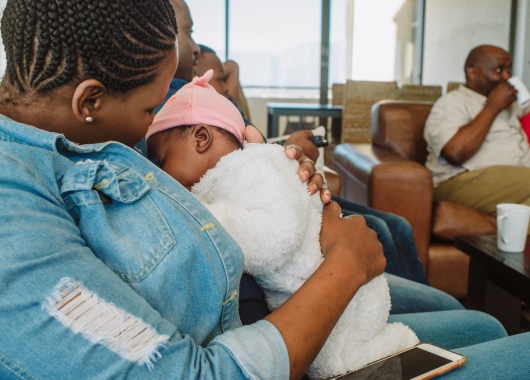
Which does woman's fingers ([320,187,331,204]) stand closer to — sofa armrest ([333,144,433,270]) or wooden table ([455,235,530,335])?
wooden table ([455,235,530,335])

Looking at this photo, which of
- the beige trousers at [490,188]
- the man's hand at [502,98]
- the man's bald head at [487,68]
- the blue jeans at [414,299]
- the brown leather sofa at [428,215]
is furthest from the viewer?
the man's bald head at [487,68]

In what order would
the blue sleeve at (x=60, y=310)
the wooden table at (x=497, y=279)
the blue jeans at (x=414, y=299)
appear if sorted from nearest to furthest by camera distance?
the blue sleeve at (x=60, y=310), the blue jeans at (x=414, y=299), the wooden table at (x=497, y=279)

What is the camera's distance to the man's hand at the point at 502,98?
2.22 meters

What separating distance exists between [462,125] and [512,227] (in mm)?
1060

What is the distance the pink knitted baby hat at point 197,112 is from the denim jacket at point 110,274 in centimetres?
28

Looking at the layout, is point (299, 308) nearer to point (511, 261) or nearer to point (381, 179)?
point (511, 261)

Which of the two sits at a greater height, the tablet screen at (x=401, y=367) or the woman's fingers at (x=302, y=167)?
the woman's fingers at (x=302, y=167)

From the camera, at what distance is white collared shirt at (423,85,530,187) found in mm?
2225

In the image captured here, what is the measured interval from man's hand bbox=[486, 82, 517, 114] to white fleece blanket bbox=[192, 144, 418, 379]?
6.31 ft

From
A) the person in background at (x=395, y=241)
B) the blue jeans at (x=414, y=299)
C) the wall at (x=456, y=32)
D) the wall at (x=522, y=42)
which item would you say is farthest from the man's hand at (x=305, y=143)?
the wall at (x=456, y=32)

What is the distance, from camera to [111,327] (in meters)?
0.40

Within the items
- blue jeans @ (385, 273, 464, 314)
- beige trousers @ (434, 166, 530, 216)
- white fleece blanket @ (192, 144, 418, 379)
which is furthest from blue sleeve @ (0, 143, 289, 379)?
beige trousers @ (434, 166, 530, 216)

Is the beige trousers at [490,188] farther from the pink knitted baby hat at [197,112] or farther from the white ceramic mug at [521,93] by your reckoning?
the pink knitted baby hat at [197,112]

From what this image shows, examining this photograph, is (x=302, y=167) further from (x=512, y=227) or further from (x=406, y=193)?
(x=406, y=193)
